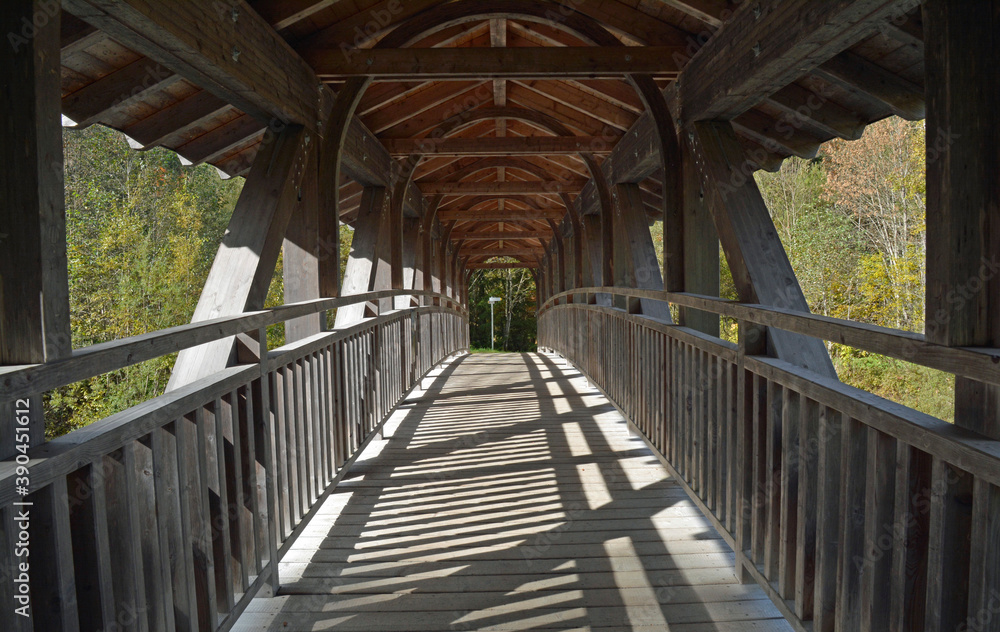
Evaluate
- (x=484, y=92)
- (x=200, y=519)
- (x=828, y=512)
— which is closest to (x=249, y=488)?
(x=200, y=519)

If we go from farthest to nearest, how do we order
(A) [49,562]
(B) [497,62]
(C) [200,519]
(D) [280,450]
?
(B) [497,62] → (D) [280,450] → (C) [200,519] → (A) [49,562]

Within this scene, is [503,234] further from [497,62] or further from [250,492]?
[250,492]

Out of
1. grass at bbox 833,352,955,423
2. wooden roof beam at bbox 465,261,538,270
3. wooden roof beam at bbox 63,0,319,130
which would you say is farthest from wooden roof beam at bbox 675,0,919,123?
wooden roof beam at bbox 465,261,538,270

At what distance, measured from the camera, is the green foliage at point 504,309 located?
140ft

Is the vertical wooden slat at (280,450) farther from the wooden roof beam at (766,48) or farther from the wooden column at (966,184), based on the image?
the wooden roof beam at (766,48)

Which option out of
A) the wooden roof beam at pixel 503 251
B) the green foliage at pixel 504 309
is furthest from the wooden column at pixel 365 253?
the green foliage at pixel 504 309

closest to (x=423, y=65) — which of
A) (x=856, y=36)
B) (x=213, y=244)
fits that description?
(x=856, y=36)

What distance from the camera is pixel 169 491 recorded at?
1.80 metres

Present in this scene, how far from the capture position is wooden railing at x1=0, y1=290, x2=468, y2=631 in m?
1.32

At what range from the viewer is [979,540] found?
4.30 ft

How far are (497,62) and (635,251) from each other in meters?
2.39

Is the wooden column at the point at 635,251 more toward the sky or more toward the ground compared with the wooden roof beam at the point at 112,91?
more toward the ground

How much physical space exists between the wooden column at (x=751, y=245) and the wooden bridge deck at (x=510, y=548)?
0.95 metres

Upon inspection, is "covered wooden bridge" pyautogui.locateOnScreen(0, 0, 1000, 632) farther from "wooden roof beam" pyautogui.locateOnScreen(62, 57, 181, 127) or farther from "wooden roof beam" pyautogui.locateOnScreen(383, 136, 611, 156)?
"wooden roof beam" pyautogui.locateOnScreen(383, 136, 611, 156)
